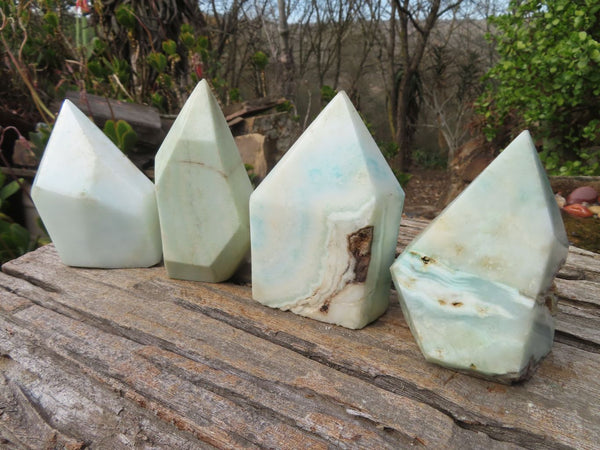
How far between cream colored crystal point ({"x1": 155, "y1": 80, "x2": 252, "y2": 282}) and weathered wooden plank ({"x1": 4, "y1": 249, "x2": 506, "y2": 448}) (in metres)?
0.10

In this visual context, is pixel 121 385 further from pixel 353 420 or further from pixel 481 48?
pixel 481 48

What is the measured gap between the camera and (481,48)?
508cm

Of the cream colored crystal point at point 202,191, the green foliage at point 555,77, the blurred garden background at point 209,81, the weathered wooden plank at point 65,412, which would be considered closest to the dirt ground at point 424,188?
the blurred garden background at point 209,81

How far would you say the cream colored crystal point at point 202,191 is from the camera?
80 cm

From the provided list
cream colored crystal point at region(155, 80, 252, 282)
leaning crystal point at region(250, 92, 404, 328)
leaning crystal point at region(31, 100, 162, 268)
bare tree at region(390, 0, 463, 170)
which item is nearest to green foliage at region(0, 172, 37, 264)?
leaning crystal point at region(31, 100, 162, 268)

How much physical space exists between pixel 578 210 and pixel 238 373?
1500 mm

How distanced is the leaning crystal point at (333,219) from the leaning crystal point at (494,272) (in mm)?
80

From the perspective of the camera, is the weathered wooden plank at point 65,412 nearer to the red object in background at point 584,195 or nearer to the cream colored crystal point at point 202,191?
the cream colored crystal point at point 202,191

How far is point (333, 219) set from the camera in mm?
695

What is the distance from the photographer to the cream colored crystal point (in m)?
0.80

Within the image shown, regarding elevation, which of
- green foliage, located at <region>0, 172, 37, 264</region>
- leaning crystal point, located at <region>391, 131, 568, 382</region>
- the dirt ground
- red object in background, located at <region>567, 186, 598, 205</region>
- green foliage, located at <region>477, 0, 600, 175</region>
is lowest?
the dirt ground

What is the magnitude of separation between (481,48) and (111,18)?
4250 mm

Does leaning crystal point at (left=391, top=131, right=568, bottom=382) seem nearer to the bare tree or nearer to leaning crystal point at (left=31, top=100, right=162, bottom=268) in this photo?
leaning crystal point at (left=31, top=100, right=162, bottom=268)

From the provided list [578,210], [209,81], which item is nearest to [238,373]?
[578,210]
